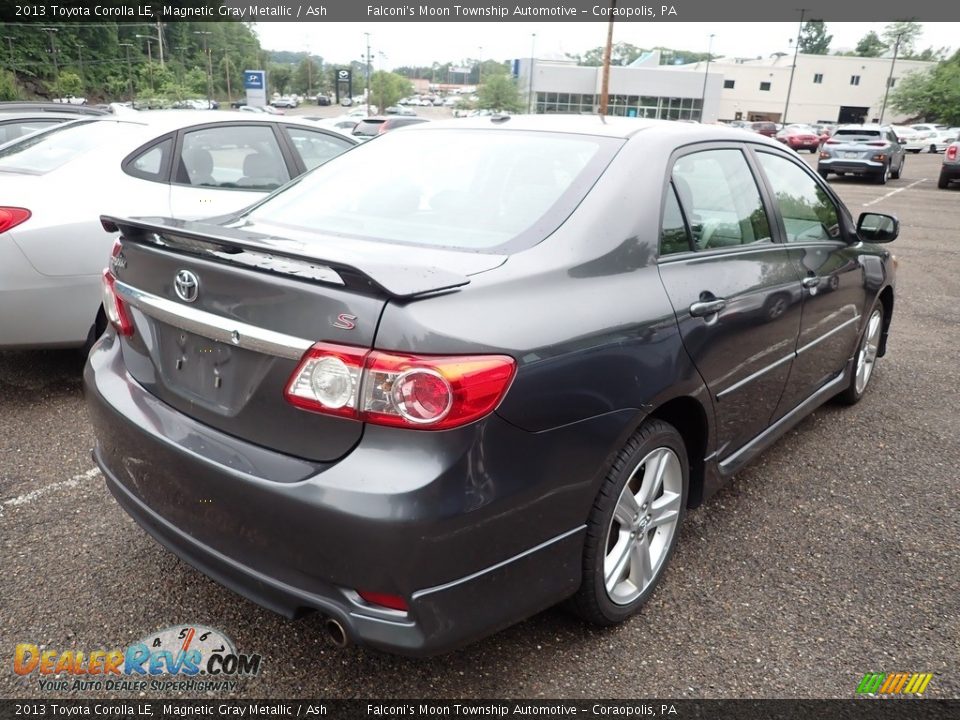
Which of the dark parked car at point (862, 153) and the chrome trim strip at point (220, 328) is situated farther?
the dark parked car at point (862, 153)

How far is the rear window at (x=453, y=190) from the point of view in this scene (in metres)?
2.33

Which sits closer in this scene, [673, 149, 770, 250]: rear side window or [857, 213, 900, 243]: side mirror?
[673, 149, 770, 250]: rear side window

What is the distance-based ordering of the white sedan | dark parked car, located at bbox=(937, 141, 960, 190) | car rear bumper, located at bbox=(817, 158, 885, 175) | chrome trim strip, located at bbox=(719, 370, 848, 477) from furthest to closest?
car rear bumper, located at bbox=(817, 158, 885, 175) → dark parked car, located at bbox=(937, 141, 960, 190) → the white sedan → chrome trim strip, located at bbox=(719, 370, 848, 477)

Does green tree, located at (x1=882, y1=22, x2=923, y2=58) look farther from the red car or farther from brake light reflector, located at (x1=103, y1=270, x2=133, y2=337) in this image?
brake light reflector, located at (x1=103, y1=270, x2=133, y2=337)

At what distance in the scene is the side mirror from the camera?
13.3 feet

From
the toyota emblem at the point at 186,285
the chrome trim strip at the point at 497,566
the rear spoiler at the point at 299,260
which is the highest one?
the rear spoiler at the point at 299,260

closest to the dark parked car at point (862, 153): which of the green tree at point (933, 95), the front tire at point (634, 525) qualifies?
the front tire at point (634, 525)

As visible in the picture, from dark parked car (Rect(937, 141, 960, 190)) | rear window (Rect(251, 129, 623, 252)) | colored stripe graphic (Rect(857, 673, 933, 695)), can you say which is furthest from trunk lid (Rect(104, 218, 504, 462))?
dark parked car (Rect(937, 141, 960, 190))

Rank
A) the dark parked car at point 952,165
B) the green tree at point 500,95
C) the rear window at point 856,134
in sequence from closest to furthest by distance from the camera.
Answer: the dark parked car at point 952,165, the rear window at point 856,134, the green tree at point 500,95

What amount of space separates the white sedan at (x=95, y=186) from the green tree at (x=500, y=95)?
73196 millimetres

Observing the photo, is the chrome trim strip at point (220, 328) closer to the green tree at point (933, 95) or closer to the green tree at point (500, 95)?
the green tree at point (500, 95)

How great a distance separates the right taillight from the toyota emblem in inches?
18.6

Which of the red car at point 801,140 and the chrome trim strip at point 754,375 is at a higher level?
the chrome trim strip at point 754,375

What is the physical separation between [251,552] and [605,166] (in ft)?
5.21
